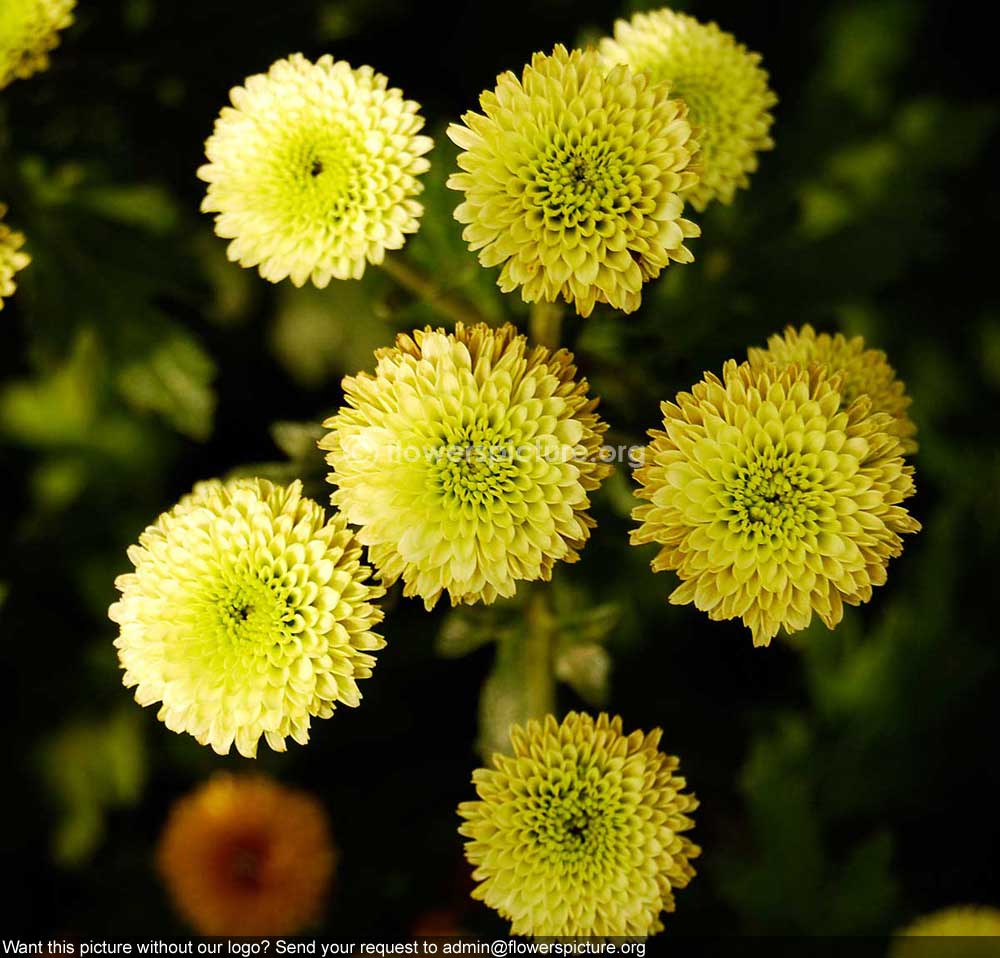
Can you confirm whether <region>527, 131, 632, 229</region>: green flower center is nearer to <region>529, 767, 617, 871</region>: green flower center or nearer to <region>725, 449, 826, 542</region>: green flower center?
<region>725, 449, 826, 542</region>: green flower center

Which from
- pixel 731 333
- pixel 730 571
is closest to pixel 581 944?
pixel 730 571

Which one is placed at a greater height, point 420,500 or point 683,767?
point 420,500

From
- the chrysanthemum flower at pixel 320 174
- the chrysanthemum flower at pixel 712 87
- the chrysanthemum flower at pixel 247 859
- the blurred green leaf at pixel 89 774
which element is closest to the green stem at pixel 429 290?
the chrysanthemum flower at pixel 320 174

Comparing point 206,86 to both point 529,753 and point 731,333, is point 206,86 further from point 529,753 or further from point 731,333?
point 529,753

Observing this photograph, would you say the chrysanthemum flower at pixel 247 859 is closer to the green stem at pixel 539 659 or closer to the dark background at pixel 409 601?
the dark background at pixel 409 601

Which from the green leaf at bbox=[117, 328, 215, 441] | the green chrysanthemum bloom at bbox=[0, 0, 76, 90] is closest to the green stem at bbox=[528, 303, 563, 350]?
the green leaf at bbox=[117, 328, 215, 441]

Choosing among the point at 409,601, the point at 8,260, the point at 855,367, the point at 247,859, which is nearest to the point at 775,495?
the point at 855,367

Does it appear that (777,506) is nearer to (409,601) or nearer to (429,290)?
(429,290)
